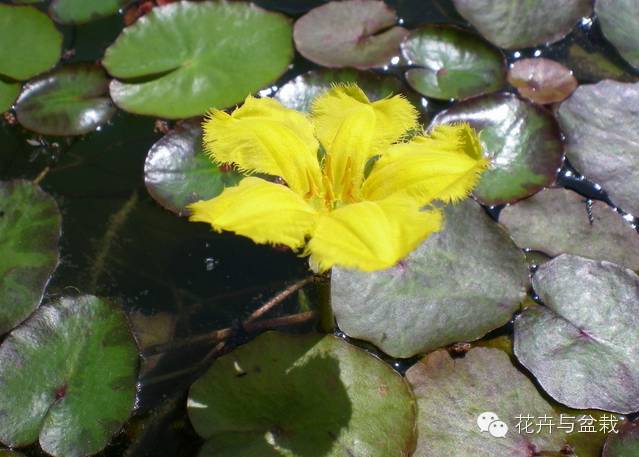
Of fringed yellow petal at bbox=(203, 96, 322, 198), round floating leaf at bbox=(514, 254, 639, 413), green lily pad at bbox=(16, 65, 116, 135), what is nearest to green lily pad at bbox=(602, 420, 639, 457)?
round floating leaf at bbox=(514, 254, 639, 413)

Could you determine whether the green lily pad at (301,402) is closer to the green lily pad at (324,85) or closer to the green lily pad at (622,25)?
the green lily pad at (324,85)

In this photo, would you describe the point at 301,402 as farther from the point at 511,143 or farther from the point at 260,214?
the point at 511,143

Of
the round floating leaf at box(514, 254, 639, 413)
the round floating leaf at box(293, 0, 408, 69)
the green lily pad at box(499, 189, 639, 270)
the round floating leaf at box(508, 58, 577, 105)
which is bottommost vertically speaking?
the round floating leaf at box(514, 254, 639, 413)

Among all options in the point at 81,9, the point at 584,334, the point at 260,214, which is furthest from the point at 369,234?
the point at 81,9

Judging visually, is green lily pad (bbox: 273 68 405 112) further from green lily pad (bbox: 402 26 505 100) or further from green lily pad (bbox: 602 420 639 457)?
green lily pad (bbox: 602 420 639 457)

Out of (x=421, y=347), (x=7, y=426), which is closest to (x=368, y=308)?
(x=421, y=347)
